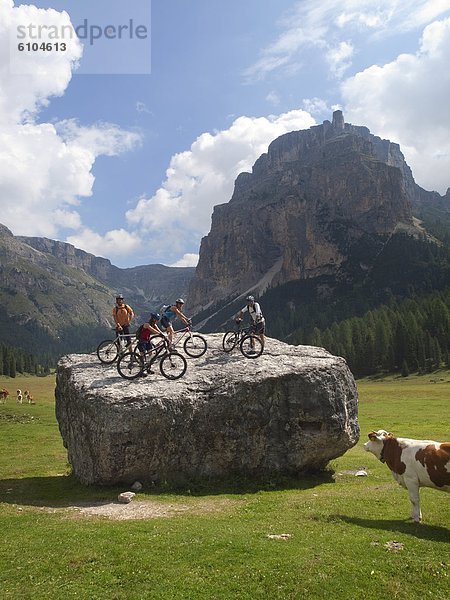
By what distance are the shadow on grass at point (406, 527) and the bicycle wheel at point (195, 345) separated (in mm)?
14101

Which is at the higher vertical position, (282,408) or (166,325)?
(166,325)

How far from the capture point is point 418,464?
15297mm

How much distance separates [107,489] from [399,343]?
118m

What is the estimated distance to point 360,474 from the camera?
80.6 ft

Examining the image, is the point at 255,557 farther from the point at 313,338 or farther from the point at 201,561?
the point at 313,338

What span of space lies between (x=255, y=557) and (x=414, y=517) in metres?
6.76

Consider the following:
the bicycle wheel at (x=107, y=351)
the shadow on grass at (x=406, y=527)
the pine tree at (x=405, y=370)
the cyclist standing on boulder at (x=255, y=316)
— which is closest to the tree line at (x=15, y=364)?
the pine tree at (x=405, y=370)

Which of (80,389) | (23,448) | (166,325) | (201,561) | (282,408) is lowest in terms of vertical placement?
(23,448)

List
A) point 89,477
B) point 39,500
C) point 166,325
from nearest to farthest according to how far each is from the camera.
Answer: point 39,500, point 89,477, point 166,325

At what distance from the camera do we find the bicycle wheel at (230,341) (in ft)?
93.2

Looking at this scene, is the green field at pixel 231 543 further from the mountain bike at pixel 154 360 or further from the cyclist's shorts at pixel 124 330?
the cyclist's shorts at pixel 124 330

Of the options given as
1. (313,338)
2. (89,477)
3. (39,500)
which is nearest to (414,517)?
(89,477)

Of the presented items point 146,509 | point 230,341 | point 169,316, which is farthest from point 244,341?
point 146,509

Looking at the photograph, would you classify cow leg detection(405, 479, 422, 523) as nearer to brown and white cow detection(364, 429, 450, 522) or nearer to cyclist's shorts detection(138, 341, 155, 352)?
brown and white cow detection(364, 429, 450, 522)
